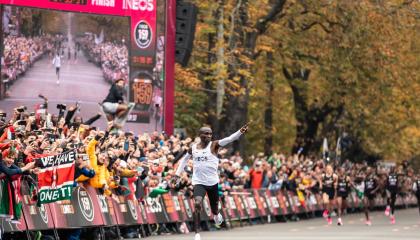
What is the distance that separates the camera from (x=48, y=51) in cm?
3119

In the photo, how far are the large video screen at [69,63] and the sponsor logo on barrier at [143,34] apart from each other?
27 cm

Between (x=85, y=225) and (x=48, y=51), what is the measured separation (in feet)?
26.9

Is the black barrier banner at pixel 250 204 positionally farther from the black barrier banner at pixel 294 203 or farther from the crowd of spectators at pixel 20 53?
the crowd of spectators at pixel 20 53

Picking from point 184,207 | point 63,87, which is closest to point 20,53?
point 63,87

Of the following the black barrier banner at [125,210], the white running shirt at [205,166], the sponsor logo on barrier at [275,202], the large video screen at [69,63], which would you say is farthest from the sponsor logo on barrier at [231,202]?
the white running shirt at [205,166]

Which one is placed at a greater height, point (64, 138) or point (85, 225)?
point (64, 138)

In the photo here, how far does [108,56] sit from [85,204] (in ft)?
28.1

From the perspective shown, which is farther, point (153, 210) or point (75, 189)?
point (153, 210)

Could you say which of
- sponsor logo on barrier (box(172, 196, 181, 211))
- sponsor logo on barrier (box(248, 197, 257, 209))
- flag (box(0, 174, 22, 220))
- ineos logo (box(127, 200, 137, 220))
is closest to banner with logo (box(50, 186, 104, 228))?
A: ineos logo (box(127, 200, 137, 220))

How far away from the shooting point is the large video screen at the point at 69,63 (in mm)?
30516

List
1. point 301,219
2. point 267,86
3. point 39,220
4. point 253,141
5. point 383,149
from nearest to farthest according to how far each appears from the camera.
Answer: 1. point 39,220
2. point 301,219
3. point 267,86
4. point 253,141
5. point 383,149

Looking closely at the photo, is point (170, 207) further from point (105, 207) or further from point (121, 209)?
point (105, 207)

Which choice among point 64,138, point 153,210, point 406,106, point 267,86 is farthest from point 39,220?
point 406,106

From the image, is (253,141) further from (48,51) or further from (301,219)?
(48,51)
